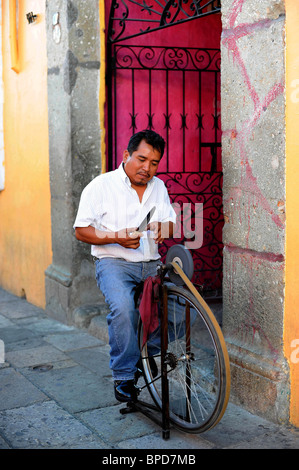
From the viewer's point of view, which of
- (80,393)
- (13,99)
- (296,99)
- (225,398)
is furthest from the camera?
(13,99)

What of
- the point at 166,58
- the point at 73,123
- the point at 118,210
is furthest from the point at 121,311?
the point at 166,58

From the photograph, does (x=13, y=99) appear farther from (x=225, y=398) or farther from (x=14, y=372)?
(x=225, y=398)

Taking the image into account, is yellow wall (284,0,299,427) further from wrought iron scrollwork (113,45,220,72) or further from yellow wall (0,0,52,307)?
yellow wall (0,0,52,307)

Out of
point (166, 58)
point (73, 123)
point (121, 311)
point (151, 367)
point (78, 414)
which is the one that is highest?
point (166, 58)

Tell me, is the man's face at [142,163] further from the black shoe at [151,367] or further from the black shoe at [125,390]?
the black shoe at [125,390]

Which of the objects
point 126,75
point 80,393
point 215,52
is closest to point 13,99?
point 126,75

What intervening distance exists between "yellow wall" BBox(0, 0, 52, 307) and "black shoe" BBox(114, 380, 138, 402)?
10.2ft

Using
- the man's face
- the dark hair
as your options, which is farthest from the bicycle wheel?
the dark hair

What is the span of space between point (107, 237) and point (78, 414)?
45.7 inches

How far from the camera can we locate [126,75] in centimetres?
619

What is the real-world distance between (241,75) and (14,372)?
2811 mm

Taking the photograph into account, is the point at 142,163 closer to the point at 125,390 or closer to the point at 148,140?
the point at 148,140

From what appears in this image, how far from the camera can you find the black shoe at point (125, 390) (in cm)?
381

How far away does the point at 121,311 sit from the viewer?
3611 millimetres
